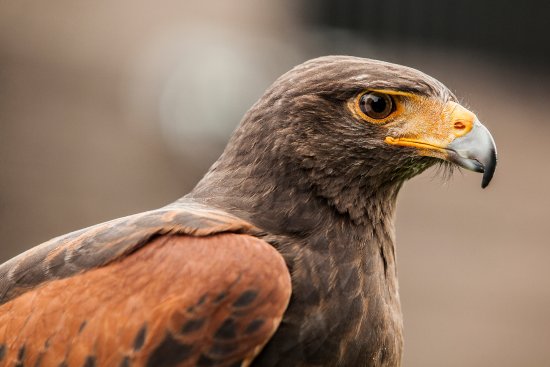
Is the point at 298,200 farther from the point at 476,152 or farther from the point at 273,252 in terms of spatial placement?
the point at 476,152

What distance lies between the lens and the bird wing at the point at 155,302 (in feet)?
12.1

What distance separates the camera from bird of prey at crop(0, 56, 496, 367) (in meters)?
3.72

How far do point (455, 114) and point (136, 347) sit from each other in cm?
150

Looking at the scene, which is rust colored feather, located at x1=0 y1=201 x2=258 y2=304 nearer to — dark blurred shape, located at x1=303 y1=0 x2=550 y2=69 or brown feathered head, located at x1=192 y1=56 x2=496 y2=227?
brown feathered head, located at x1=192 y1=56 x2=496 y2=227

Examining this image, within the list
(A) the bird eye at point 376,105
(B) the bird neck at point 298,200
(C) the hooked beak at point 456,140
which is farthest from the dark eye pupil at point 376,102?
(B) the bird neck at point 298,200

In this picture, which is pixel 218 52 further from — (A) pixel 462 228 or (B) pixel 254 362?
(B) pixel 254 362

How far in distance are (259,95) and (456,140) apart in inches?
252

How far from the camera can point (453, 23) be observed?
11188mm

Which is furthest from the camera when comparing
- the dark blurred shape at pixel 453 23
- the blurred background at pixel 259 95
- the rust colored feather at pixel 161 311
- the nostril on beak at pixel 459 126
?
the dark blurred shape at pixel 453 23

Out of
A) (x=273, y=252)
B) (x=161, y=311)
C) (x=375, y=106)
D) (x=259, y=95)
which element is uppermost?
(x=375, y=106)

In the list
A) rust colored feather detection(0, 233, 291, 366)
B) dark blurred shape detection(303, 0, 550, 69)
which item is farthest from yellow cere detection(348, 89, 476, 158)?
dark blurred shape detection(303, 0, 550, 69)

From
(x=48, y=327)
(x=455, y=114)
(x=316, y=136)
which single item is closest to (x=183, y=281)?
(x=48, y=327)

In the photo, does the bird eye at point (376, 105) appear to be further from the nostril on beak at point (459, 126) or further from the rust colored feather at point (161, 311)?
the rust colored feather at point (161, 311)

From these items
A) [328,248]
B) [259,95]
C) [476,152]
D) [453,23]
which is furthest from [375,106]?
[453,23]
